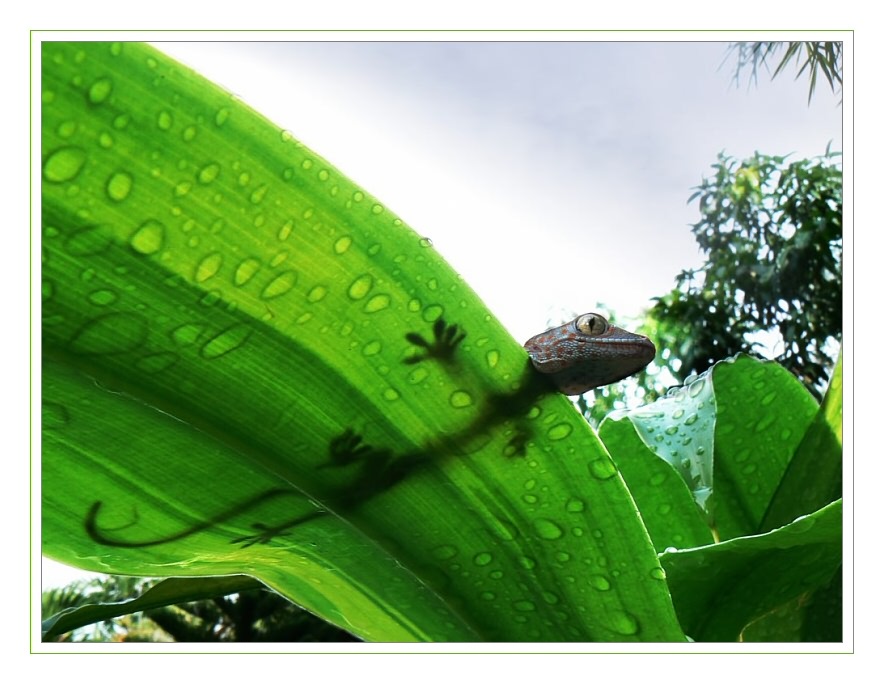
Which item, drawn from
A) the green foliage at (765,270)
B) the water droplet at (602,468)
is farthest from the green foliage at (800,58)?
the water droplet at (602,468)

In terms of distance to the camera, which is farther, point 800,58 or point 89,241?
point 800,58

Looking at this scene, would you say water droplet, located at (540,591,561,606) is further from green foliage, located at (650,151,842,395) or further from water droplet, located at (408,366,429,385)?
green foliage, located at (650,151,842,395)

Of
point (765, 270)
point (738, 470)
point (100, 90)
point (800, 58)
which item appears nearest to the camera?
point (100, 90)

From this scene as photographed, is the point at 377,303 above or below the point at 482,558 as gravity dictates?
above

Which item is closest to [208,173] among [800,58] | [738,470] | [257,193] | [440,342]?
[257,193]

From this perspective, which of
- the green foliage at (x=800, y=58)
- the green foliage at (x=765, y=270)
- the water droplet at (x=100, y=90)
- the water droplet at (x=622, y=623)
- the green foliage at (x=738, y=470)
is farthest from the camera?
the green foliage at (x=765, y=270)

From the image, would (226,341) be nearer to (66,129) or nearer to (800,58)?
(66,129)

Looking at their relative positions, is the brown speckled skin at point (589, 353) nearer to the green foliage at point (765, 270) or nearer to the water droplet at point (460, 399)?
the water droplet at point (460, 399)
